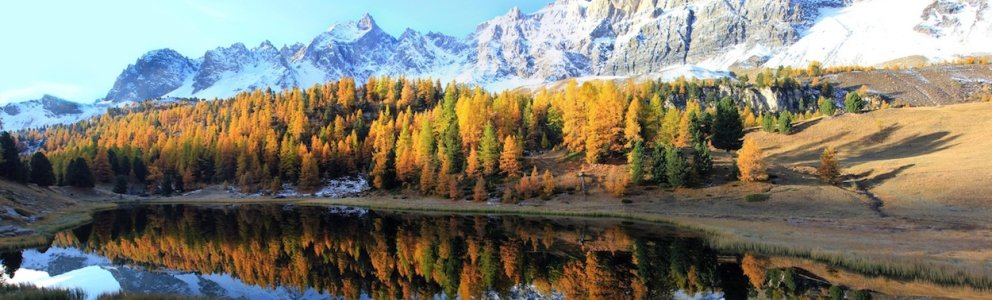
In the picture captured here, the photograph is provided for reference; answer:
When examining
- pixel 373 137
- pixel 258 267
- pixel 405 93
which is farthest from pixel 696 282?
pixel 405 93

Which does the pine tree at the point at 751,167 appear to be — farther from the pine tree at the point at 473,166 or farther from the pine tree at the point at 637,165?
the pine tree at the point at 473,166

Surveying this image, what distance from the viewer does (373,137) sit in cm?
12112

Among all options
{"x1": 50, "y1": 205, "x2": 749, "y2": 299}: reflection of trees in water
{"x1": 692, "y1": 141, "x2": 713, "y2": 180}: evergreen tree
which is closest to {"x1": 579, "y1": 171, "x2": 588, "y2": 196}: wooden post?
{"x1": 692, "y1": 141, "x2": 713, "y2": 180}: evergreen tree

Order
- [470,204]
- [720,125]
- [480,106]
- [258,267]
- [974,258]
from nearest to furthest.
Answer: [974,258], [258,267], [470,204], [720,125], [480,106]

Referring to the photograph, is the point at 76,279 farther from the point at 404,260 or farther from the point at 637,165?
the point at 637,165

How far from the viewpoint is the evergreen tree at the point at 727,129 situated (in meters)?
90.6

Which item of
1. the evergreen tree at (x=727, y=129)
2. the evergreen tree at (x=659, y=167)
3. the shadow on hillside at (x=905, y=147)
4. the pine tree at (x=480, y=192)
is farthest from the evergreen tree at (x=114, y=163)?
the shadow on hillside at (x=905, y=147)

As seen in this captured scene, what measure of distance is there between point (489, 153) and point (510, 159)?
4.56 meters

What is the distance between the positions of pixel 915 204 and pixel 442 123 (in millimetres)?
78505


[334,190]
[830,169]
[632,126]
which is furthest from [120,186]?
[830,169]

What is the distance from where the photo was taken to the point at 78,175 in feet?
339

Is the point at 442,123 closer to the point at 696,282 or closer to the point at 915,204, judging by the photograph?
the point at 915,204

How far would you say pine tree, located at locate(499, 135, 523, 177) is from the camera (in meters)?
86.6

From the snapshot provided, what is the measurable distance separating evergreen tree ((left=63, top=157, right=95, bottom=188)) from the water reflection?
60.3 meters
